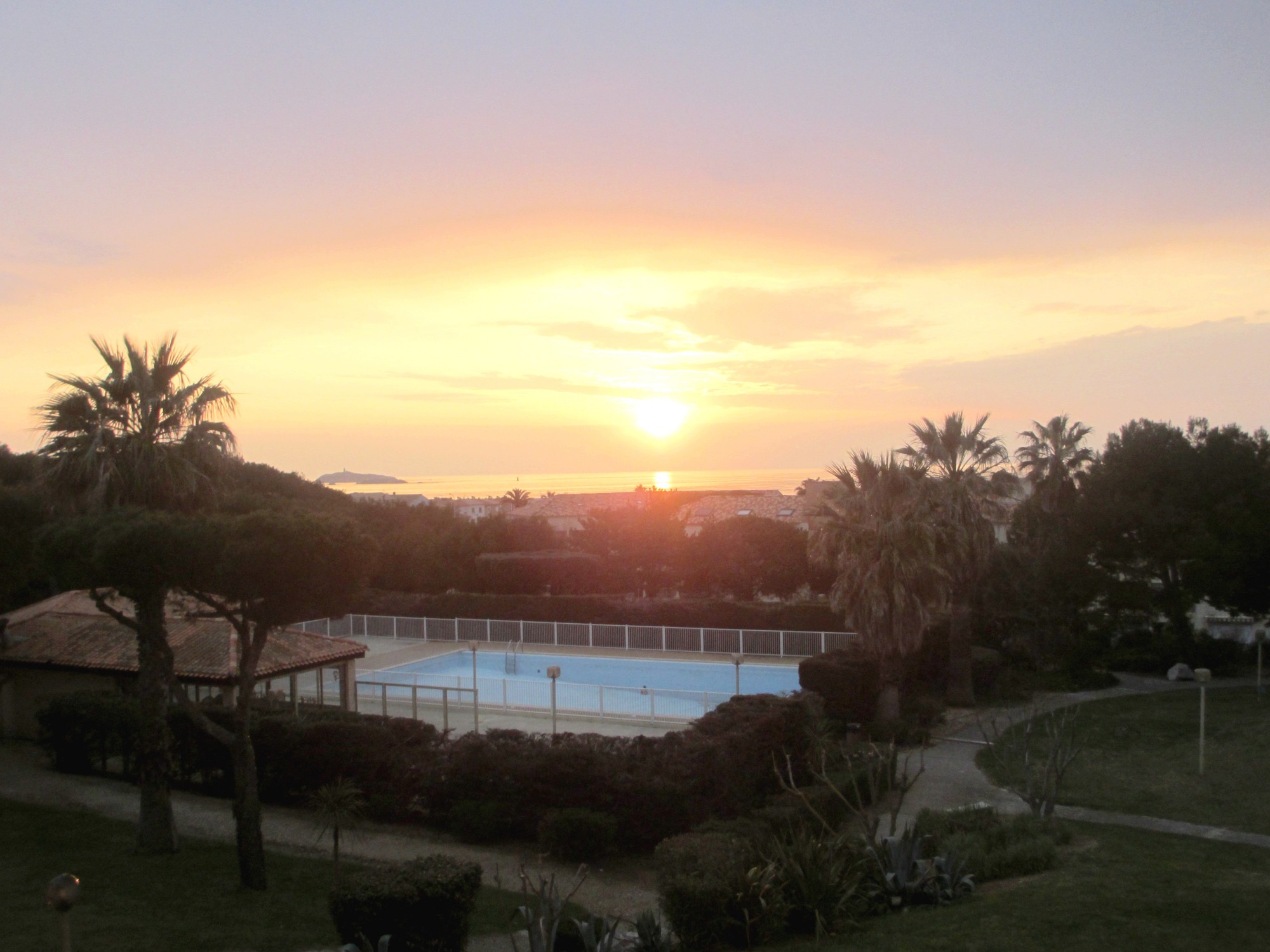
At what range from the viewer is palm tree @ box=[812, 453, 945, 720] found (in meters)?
19.5

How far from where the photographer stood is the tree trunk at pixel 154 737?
11484 mm

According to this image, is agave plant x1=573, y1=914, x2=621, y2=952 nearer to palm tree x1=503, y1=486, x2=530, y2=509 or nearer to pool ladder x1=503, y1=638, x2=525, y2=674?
pool ladder x1=503, y1=638, x2=525, y2=674

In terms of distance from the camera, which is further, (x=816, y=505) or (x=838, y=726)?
(x=816, y=505)

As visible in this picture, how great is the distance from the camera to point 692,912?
792 cm

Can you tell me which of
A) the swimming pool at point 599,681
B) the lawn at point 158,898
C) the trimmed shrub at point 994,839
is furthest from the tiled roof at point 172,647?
the trimmed shrub at point 994,839

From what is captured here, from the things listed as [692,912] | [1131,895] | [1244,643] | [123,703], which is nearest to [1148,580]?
[1244,643]

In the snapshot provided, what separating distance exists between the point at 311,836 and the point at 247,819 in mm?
3227

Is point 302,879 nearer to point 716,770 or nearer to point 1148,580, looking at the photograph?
point 716,770

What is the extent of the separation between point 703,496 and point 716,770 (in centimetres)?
7638

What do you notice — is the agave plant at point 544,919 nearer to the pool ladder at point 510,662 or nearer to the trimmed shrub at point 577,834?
the trimmed shrub at point 577,834

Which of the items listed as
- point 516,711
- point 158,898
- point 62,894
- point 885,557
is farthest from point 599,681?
point 62,894

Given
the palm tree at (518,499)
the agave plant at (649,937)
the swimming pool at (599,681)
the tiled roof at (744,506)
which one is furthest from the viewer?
the palm tree at (518,499)

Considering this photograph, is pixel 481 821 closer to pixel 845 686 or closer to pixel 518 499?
pixel 845 686

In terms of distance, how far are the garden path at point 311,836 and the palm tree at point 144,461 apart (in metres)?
1.77
